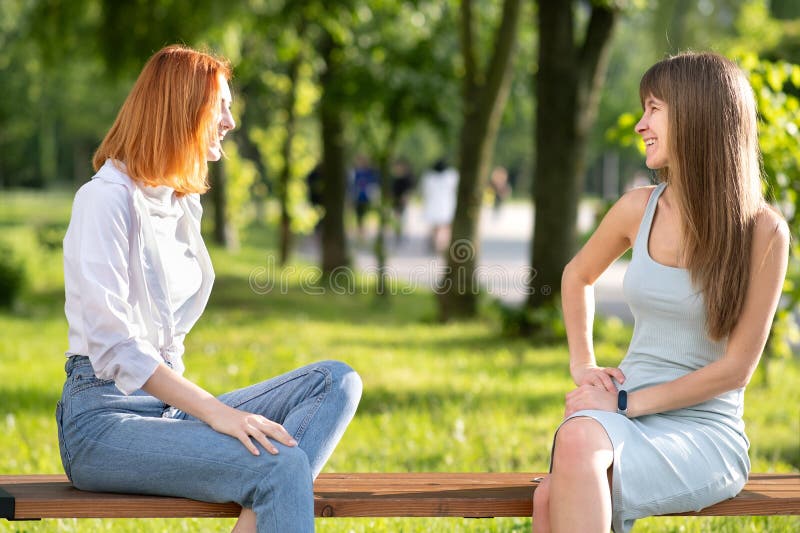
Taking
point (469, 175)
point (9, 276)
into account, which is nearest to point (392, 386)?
point (469, 175)

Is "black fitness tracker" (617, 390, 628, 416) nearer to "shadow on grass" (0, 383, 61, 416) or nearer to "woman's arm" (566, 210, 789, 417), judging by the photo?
"woman's arm" (566, 210, 789, 417)

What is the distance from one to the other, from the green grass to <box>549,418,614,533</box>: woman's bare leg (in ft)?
4.34

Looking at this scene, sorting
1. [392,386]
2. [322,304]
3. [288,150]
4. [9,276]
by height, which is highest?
[288,150]

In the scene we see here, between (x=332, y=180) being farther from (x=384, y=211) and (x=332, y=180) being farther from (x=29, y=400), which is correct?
(x=29, y=400)

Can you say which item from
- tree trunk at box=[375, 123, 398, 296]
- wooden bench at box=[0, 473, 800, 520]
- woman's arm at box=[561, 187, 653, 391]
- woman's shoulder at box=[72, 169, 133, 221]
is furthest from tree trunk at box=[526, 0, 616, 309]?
woman's shoulder at box=[72, 169, 133, 221]

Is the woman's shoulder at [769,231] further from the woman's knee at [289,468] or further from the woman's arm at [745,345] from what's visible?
the woman's knee at [289,468]

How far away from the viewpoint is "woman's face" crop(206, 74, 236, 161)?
3119 millimetres

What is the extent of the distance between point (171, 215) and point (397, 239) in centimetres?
2149

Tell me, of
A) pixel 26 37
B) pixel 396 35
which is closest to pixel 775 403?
pixel 396 35

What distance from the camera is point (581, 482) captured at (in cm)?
279

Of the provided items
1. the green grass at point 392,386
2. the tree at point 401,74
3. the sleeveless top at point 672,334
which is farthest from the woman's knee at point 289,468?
the tree at point 401,74

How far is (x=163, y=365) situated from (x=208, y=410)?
0.54 ft

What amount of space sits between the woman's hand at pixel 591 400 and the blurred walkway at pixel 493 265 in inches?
326

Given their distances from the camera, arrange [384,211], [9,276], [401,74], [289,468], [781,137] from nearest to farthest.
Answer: [289,468]
[781,137]
[401,74]
[9,276]
[384,211]
